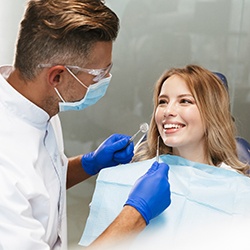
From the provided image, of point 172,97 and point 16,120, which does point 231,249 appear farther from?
point 172,97

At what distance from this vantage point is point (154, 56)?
237cm

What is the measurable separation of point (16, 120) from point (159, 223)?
58 cm

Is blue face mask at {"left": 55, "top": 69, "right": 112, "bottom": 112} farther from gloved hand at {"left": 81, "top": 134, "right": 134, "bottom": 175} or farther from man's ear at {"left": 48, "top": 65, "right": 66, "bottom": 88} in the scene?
gloved hand at {"left": 81, "top": 134, "right": 134, "bottom": 175}

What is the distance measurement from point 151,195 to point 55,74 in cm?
45

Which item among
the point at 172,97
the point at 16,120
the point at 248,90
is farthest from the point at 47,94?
the point at 248,90

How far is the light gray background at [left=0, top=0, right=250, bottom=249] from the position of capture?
232 centimetres

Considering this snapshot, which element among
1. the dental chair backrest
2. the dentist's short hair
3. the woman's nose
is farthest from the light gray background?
the dentist's short hair

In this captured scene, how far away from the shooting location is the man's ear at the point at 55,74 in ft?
3.56

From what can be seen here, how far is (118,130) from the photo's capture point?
246 cm

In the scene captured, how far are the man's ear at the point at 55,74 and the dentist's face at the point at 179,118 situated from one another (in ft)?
1.60

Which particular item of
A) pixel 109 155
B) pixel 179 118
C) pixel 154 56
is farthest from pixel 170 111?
pixel 154 56

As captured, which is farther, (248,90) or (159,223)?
(248,90)

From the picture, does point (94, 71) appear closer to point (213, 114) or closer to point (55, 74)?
point (55, 74)

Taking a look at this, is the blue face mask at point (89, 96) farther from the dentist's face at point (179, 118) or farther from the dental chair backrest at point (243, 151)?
the dental chair backrest at point (243, 151)
